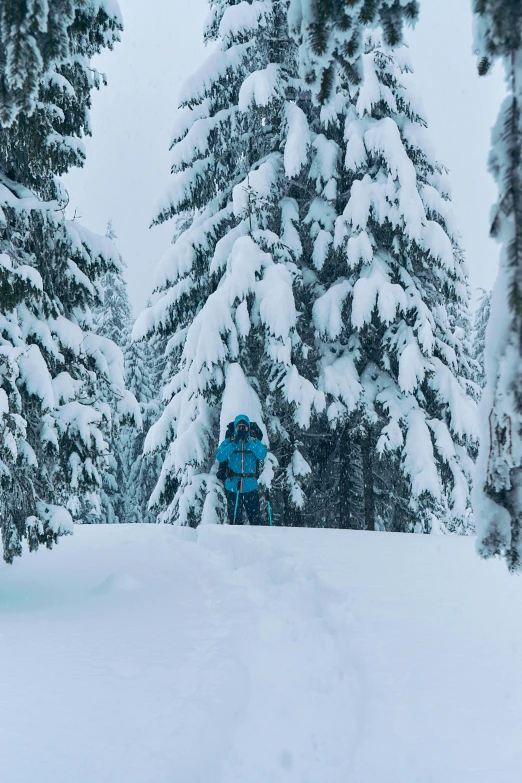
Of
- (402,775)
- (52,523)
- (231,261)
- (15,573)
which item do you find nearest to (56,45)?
(402,775)

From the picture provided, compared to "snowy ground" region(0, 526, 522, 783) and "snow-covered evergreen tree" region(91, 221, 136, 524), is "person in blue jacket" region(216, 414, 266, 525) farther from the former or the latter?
"snow-covered evergreen tree" region(91, 221, 136, 524)

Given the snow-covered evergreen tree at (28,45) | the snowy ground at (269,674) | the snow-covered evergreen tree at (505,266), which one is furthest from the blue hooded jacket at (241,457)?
the snow-covered evergreen tree at (505,266)

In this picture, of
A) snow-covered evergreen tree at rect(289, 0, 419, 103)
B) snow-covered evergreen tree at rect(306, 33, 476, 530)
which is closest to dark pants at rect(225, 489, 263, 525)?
snow-covered evergreen tree at rect(306, 33, 476, 530)

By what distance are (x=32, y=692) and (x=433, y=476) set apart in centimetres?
813

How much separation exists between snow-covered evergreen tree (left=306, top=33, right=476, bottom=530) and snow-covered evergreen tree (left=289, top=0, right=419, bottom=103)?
836cm

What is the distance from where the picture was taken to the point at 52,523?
6535mm

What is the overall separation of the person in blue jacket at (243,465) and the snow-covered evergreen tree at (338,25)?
7.98m

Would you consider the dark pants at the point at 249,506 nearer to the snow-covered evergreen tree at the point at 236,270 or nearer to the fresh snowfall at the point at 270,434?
the fresh snowfall at the point at 270,434

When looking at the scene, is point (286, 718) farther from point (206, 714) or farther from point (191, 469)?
point (191, 469)

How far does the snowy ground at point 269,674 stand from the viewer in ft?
11.7

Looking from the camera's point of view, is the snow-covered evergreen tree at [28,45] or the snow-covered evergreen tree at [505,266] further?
the snow-covered evergreen tree at [28,45]

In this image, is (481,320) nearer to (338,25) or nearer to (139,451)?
(139,451)

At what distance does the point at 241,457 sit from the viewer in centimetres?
1090

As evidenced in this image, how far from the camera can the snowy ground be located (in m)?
3.56
